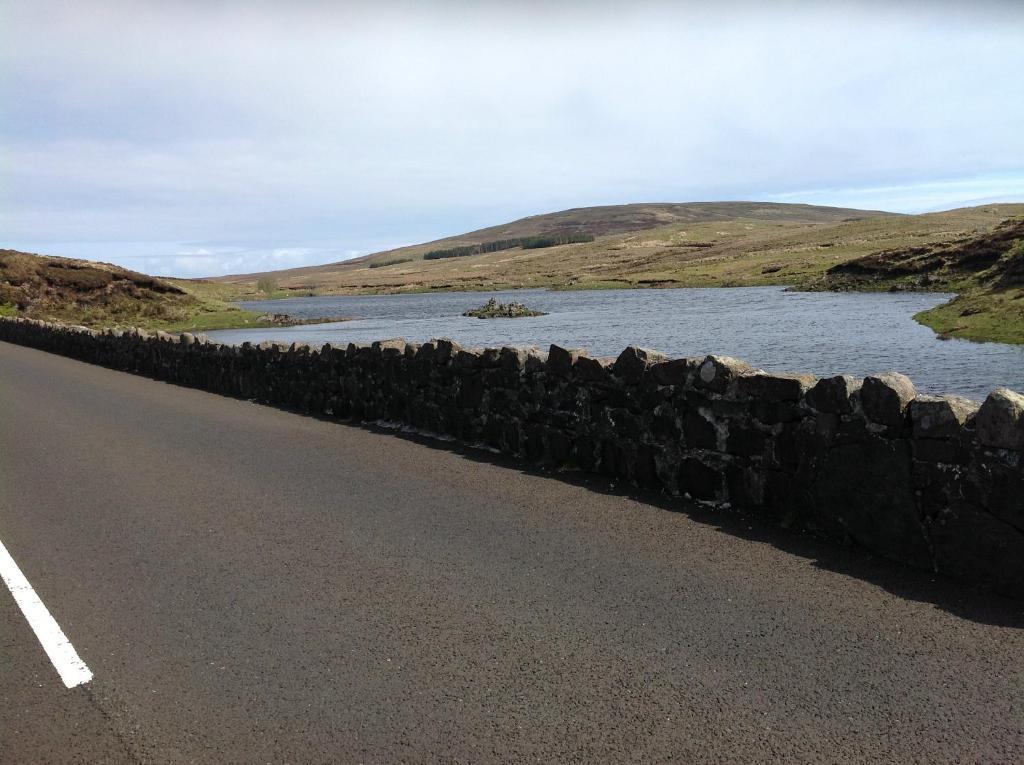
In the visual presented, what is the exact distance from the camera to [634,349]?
26.9ft

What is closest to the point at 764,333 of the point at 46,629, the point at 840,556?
the point at 840,556

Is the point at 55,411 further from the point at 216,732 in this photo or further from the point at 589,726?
the point at 589,726

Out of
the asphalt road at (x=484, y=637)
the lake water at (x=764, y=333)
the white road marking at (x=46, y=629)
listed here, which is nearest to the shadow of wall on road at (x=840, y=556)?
the asphalt road at (x=484, y=637)

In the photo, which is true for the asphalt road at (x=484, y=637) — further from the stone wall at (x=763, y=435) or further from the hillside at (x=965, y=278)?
the hillside at (x=965, y=278)

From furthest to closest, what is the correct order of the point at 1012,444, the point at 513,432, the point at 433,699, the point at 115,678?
the point at 513,432 < the point at 1012,444 < the point at 115,678 < the point at 433,699

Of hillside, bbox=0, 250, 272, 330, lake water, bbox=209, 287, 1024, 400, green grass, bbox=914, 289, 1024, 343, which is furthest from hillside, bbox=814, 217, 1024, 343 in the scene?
hillside, bbox=0, 250, 272, 330

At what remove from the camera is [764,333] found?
38000 millimetres

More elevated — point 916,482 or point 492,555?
point 916,482

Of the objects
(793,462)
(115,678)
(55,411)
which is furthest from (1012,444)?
(55,411)

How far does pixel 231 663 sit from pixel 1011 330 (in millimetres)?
29444

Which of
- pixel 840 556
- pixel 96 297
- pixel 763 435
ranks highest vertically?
pixel 96 297

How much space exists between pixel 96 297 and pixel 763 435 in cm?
6825

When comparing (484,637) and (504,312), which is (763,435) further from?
(504,312)

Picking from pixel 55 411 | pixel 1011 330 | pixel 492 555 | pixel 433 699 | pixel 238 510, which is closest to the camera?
pixel 433 699
